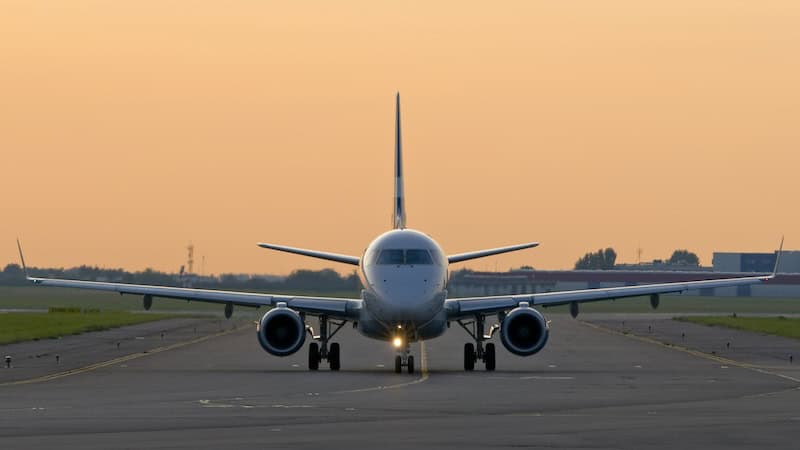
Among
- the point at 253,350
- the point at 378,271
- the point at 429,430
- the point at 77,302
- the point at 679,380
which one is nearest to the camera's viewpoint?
the point at 429,430

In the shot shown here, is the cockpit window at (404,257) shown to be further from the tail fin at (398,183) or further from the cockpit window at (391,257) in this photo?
the tail fin at (398,183)

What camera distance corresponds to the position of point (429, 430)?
85.0 ft

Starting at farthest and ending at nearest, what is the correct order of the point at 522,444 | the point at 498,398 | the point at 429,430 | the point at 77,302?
the point at 77,302 → the point at 498,398 → the point at 429,430 → the point at 522,444

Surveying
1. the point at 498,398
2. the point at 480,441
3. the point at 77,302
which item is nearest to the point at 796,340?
the point at 498,398

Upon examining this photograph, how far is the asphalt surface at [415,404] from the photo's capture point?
24516 millimetres

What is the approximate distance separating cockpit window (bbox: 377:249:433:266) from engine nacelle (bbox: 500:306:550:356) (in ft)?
10.5

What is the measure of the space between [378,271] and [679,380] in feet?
29.5

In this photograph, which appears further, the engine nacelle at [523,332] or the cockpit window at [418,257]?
the engine nacelle at [523,332]

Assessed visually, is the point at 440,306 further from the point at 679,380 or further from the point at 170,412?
the point at 170,412

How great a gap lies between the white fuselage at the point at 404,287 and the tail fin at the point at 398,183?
826 centimetres

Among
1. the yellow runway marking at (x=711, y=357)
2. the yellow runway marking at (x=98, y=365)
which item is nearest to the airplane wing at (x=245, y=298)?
the yellow runway marking at (x=98, y=365)

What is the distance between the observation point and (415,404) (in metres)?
31.9

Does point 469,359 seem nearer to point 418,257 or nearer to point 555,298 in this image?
point 418,257

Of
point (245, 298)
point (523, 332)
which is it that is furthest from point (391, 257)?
point (245, 298)
